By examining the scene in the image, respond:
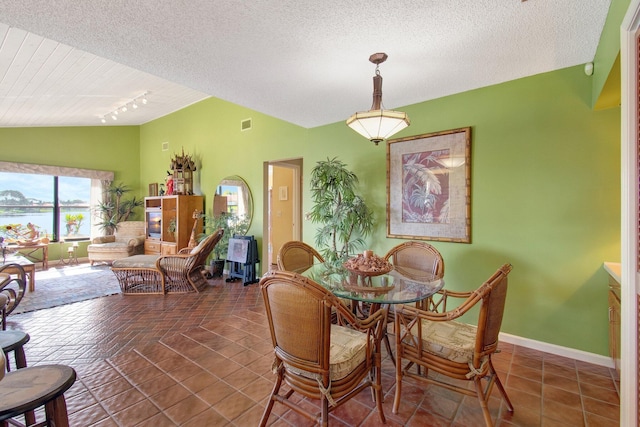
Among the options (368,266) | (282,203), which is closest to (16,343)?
(368,266)

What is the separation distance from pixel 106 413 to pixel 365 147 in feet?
11.5

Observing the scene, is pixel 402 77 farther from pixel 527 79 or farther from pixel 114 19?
pixel 114 19

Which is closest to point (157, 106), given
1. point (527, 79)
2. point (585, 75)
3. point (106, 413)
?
point (106, 413)

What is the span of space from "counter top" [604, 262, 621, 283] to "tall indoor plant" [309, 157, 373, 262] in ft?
6.95

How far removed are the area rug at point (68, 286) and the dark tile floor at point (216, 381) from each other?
0.57m

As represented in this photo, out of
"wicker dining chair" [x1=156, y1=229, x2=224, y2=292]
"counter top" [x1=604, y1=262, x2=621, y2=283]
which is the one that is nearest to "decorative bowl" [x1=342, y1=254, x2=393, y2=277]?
"counter top" [x1=604, y1=262, x2=621, y2=283]

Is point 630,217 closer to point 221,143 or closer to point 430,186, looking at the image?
point 430,186

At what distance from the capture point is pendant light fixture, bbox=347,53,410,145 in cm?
207

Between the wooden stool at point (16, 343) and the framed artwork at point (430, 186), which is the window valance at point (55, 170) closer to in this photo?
the wooden stool at point (16, 343)

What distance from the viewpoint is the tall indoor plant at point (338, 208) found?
11.0 ft

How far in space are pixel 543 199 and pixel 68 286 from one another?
6.83 m

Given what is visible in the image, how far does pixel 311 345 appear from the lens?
1399mm

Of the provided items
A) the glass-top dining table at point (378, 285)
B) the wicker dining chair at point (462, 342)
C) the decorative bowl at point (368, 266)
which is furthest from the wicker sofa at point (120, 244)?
the wicker dining chair at point (462, 342)

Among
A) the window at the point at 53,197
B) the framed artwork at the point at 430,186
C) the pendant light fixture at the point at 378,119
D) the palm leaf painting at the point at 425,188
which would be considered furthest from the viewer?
the window at the point at 53,197
